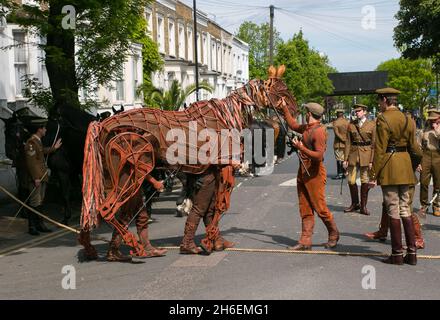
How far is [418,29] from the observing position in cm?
2706

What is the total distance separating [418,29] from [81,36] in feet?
64.1

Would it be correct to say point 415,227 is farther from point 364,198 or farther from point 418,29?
point 418,29

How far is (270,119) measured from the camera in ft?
27.9

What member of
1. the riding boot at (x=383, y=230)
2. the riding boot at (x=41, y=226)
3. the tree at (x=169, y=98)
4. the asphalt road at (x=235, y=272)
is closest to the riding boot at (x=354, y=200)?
the asphalt road at (x=235, y=272)

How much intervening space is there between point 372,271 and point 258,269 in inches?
51.6

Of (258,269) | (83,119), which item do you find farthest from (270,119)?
(83,119)

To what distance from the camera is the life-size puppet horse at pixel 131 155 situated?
687 centimetres

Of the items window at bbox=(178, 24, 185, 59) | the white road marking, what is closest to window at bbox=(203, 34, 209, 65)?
window at bbox=(178, 24, 185, 59)

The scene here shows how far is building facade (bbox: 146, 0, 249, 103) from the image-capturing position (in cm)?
3344

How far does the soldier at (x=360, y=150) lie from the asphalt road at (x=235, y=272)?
1393mm

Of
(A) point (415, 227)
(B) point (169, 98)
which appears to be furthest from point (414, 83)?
(A) point (415, 227)

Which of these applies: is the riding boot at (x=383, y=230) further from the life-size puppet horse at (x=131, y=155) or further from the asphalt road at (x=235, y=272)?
the life-size puppet horse at (x=131, y=155)

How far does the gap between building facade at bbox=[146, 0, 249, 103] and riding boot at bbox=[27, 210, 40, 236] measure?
15.7 m
